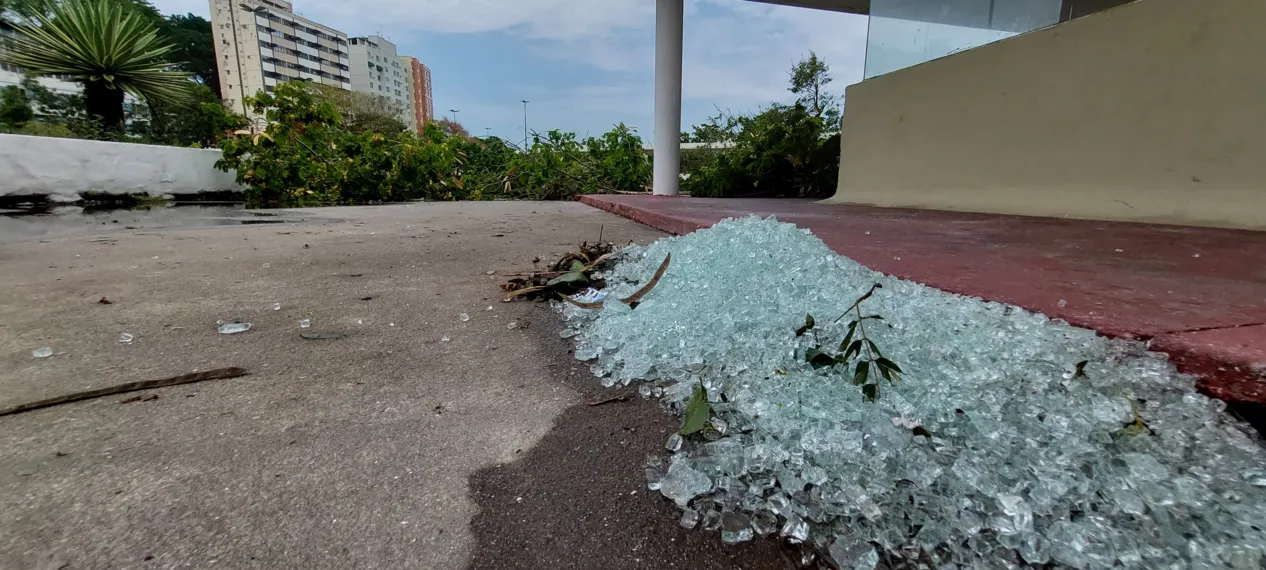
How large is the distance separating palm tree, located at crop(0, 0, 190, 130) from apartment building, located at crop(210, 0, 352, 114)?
28846mm

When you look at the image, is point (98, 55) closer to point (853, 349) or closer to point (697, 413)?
point (697, 413)

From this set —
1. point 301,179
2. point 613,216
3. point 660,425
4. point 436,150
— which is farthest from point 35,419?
point 436,150

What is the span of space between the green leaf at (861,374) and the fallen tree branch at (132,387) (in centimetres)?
115

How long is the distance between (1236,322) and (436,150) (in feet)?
21.8

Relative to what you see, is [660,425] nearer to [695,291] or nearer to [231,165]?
[695,291]

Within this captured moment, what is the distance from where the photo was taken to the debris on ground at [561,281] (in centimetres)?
156

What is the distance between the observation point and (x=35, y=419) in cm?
85

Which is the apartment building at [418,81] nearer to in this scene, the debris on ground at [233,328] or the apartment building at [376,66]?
the apartment building at [376,66]

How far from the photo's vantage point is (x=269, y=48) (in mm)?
46750

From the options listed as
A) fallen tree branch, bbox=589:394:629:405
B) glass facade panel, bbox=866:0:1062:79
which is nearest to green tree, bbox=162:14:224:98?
glass facade panel, bbox=866:0:1062:79

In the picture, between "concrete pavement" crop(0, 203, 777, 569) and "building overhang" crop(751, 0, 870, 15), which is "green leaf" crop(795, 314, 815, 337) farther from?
"building overhang" crop(751, 0, 870, 15)

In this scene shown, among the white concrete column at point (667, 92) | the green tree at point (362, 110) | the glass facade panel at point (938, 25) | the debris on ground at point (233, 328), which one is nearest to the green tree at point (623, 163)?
the white concrete column at point (667, 92)

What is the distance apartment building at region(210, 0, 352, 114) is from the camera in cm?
3859

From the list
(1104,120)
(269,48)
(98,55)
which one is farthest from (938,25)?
(269,48)
